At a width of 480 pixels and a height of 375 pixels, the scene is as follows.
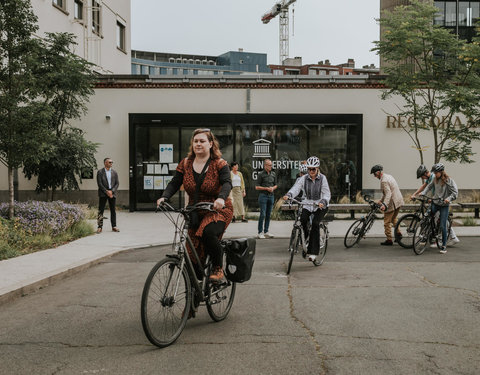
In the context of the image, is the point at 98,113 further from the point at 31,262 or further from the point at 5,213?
the point at 31,262

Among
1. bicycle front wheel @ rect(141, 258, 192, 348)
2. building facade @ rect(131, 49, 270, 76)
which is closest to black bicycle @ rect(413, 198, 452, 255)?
bicycle front wheel @ rect(141, 258, 192, 348)

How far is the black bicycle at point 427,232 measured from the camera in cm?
1106

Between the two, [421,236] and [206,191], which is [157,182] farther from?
[206,191]

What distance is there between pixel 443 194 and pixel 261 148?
10241 mm

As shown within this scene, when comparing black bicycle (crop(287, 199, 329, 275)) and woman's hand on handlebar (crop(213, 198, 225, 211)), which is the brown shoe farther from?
black bicycle (crop(287, 199, 329, 275))

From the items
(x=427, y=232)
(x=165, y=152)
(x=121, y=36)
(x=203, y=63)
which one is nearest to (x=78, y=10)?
(x=121, y=36)

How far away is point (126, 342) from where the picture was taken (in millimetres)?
4984

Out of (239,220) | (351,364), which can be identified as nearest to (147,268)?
(351,364)

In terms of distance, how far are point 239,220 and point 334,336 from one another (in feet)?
40.5

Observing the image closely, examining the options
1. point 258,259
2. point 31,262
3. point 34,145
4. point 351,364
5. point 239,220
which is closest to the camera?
point 351,364

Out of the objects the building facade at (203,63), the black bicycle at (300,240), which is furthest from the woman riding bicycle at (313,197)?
the building facade at (203,63)

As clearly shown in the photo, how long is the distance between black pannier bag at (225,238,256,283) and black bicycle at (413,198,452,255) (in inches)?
248

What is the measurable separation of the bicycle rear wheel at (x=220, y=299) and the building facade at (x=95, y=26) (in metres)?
16.9

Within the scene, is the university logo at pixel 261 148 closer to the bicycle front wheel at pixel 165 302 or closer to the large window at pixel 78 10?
the large window at pixel 78 10
